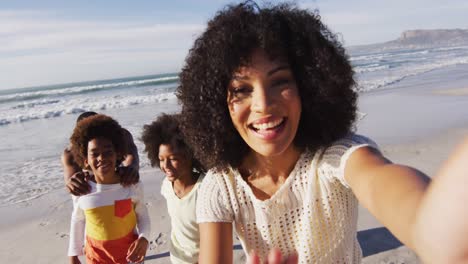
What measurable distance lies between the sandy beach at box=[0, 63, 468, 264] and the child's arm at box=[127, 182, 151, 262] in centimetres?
121

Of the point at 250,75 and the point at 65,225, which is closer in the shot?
the point at 250,75

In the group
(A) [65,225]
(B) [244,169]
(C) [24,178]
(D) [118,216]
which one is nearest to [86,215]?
(D) [118,216]

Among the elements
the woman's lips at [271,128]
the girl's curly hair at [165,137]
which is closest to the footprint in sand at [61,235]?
the girl's curly hair at [165,137]

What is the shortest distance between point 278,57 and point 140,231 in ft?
6.77

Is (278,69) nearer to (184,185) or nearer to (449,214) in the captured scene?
(449,214)

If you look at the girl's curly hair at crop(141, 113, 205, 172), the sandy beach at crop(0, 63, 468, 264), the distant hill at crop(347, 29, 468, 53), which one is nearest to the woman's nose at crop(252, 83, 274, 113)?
the girl's curly hair at crop(141, 113, 205, 172)

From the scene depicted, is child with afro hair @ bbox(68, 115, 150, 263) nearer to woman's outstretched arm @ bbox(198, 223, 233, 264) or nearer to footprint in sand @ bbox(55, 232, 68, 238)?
woman's outstretched arm @ bbox(198, 223, 233, 264)

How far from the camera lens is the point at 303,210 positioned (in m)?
1.77

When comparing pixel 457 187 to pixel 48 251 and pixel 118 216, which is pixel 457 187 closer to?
pixel 118 216

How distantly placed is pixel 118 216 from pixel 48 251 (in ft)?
7.26

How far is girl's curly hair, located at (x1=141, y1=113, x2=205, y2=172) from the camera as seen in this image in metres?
3.48

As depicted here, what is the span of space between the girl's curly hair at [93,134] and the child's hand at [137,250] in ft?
2.37

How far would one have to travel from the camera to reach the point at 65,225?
553 cm

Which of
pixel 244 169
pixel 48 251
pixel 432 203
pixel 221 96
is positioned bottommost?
pixel 48 251
